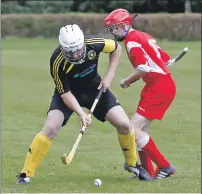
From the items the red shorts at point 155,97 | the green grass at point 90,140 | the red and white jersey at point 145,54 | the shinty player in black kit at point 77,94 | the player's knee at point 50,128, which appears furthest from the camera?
the red shorts at point 155,97

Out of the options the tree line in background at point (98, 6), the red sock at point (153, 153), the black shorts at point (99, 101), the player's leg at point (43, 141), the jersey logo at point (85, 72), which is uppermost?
the jersey logo at point (85, 72)

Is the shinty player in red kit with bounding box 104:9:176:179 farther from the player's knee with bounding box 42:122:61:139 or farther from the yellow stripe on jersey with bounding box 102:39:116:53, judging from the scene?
the player's knee with bounding box 42:122:61:139

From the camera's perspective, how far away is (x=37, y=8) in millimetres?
48375

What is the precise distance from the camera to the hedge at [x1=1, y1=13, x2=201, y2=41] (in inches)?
1655

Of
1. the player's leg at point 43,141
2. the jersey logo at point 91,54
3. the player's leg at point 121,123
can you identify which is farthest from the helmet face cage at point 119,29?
the player's leg at point 43,141

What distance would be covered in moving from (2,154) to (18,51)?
2226 cm

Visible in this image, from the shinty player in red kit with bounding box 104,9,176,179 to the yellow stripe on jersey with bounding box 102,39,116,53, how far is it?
10cm

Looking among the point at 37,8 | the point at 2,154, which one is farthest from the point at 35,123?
the point at 37,8

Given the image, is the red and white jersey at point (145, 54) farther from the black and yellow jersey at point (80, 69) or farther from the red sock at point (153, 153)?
the red sock at point (153, 153)

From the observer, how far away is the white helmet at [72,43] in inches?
308

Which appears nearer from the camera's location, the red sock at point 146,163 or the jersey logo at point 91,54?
the jersey logo at point 91,54

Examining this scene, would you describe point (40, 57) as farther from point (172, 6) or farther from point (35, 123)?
point (172, 6)

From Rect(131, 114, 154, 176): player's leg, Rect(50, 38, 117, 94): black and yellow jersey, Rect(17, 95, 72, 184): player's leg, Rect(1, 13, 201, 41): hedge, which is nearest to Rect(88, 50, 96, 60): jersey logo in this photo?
Rect(50, 38, 117, 94): black and yellow jersey

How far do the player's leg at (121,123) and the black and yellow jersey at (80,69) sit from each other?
10.1 inches
